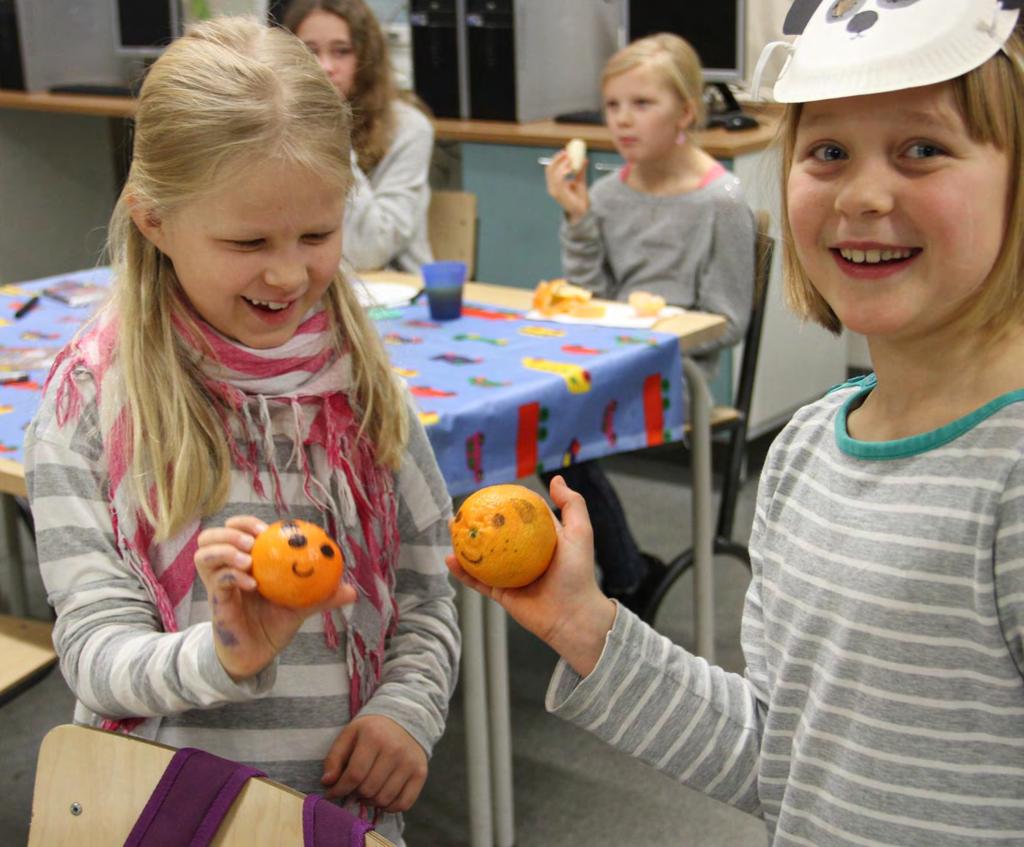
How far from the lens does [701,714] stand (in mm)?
1060

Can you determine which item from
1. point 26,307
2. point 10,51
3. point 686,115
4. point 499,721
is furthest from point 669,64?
point 10,51

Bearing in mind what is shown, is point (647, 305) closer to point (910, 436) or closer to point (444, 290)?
point (444, 290)

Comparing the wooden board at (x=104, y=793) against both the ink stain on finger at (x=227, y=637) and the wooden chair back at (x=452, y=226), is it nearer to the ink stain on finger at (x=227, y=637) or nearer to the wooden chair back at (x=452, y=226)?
the ink stain on finger at (x=227, y=637)

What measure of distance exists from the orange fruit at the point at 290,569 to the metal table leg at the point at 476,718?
100cm

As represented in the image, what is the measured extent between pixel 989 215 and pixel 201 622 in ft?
2.76

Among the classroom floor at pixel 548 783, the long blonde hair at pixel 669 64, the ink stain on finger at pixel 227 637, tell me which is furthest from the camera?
the long blonde hair at pixel 669 64

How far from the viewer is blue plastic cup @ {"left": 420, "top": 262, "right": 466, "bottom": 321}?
256cm

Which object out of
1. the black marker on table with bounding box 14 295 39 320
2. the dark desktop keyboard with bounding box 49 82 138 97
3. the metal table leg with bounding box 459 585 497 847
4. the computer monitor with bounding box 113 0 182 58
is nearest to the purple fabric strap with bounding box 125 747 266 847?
the metal table leg with bounding box 459 585 497 847

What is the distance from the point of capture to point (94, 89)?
5.50 metres

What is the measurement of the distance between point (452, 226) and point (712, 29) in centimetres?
137

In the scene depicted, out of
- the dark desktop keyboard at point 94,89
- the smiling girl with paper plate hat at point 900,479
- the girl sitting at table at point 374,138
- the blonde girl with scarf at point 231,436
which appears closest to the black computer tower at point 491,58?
the girl sitting at table at point 374,138

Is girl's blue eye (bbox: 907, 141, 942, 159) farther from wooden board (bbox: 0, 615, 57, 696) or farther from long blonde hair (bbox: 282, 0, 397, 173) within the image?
long blonde hair (bbox: 282, 0, 397, 173)

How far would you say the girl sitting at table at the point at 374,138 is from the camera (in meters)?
3.20

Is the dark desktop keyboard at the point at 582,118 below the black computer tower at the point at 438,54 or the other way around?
below
